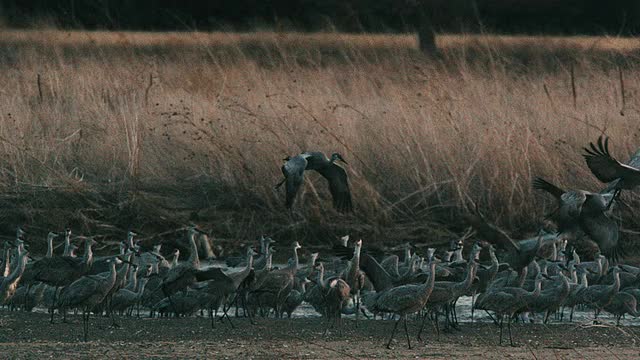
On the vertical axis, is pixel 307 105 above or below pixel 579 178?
above

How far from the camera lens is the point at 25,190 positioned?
15.1m

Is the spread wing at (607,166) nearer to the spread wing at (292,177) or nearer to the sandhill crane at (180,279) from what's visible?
the spread wing at (292,177)

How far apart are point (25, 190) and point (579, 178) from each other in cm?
501

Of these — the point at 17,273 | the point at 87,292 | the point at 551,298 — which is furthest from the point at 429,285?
the point at 17,273

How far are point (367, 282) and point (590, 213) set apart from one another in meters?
1.88

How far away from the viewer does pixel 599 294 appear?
39.8ft

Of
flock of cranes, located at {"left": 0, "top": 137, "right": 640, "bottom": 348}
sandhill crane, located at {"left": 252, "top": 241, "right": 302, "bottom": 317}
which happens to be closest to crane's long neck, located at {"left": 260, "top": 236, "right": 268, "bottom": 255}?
flock of cranes, located at {"left": 0, "top": 137, "right": 640, "bottom": 348}

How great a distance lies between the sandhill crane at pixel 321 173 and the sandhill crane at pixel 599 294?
2.32m

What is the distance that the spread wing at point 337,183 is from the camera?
1354cm

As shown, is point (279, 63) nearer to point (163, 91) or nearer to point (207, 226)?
point (163, 91)

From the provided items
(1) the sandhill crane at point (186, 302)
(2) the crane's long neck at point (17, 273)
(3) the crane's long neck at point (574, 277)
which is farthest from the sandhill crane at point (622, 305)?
(2) the crane's long neck at point (17, 273)

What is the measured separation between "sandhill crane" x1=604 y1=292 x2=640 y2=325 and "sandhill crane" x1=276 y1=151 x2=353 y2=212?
2.54m

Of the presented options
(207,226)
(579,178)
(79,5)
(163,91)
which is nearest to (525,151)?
(579,178)

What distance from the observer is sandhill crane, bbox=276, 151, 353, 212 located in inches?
502
